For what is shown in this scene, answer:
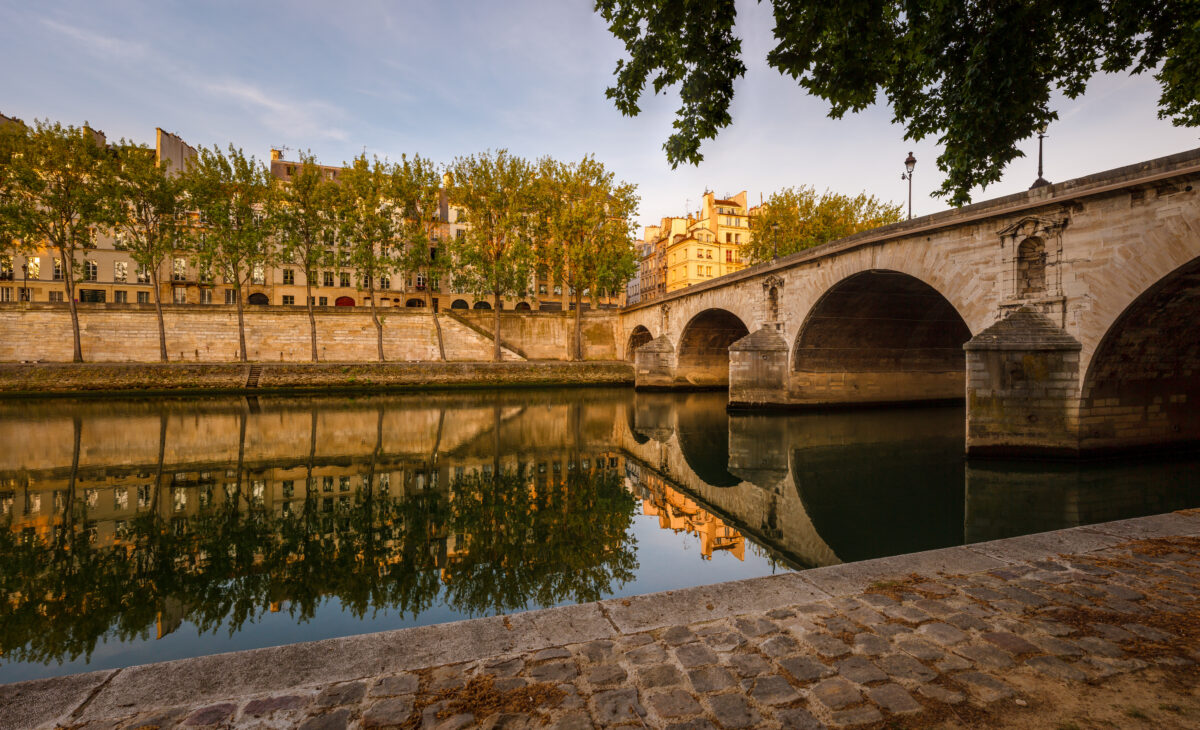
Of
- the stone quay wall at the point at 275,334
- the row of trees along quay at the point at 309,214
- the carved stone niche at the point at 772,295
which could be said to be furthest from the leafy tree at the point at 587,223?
the carved stone niche at the point at 772,295

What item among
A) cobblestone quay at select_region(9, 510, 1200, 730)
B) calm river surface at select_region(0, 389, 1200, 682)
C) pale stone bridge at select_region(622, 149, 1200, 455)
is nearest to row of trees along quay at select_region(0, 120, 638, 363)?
calm river surface at select_region(0, 389, 1200, 682)

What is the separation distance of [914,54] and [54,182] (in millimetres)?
37598

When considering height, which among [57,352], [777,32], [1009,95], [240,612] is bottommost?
[240,612]

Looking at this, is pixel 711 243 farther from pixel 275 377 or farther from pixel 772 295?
pixel 275 377

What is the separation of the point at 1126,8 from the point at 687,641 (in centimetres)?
801

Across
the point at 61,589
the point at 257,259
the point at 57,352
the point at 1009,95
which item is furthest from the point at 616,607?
the point at 57,352

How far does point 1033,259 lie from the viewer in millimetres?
12648

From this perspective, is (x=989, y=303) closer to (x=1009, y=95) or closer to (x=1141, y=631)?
(x=1009, y=95)

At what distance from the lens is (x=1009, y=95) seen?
5.99 metres

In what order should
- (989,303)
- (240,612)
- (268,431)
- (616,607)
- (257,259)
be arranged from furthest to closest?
(257,259)
(268,431)
(989,303)
(240,612)
(616,607)

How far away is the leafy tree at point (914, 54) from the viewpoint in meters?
5.54

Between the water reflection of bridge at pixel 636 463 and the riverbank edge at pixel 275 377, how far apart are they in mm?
5507

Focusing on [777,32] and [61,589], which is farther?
[777,32]

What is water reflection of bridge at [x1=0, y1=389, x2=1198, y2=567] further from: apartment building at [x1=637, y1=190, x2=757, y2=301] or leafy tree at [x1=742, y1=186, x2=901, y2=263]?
apartment building at [x1=637, y1=190, x2=757, y2=301]
